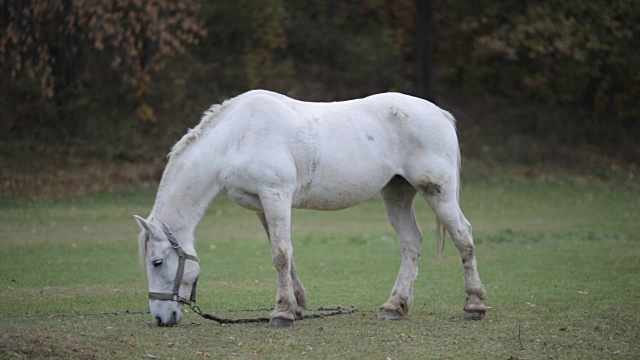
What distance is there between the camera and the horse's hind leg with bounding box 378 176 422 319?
9.75 m

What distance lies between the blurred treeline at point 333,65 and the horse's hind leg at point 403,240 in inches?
675

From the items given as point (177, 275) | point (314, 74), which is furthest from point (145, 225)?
point (314, 74)

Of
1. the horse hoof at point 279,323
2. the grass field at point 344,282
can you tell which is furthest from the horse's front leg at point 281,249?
the grass field at point 344,282

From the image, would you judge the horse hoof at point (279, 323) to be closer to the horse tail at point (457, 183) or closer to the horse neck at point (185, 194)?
the horse neck at point (185, 194)

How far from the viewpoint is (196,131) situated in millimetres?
9391

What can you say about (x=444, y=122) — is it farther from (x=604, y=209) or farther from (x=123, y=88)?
(x=123, y=88)

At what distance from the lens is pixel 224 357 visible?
305 inches

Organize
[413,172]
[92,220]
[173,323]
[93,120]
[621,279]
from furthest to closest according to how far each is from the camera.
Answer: [93,120] < [92,220] < [621,279] < [413,172] < [173,323]

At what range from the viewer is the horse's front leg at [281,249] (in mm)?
9102

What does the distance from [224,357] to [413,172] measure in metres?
3.17

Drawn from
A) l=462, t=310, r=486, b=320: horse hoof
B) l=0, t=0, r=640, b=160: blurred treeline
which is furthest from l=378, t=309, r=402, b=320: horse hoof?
l=0, t=0, r=640, b=160: blurred treeline

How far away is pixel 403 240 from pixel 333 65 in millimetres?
25887

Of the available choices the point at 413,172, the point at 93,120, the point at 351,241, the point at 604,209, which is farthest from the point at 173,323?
the point at 93,120

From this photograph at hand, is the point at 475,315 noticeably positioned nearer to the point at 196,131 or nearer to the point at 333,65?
the point at 196,131
